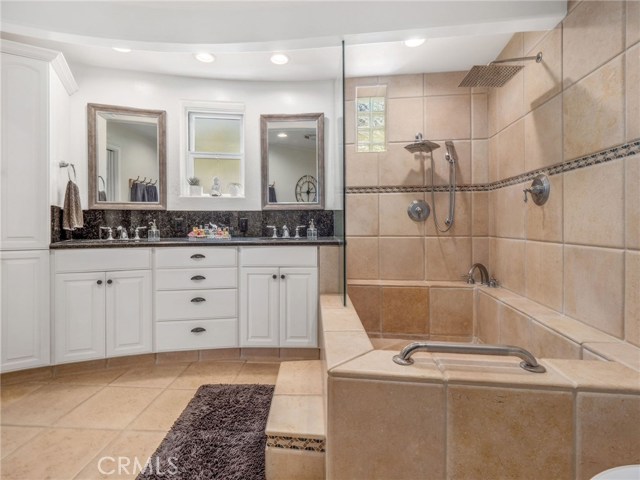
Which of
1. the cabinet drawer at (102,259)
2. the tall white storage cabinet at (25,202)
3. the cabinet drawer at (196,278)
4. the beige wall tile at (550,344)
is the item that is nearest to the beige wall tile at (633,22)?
the beige wall tile at (550,344)

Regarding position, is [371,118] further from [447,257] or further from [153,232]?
[153,232]

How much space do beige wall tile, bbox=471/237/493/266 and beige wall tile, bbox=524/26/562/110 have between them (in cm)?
99

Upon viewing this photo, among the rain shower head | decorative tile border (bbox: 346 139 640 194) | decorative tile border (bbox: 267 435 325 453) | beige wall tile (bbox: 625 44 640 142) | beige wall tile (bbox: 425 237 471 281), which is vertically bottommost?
decorative tile border (bbox: 267 435 325 453)

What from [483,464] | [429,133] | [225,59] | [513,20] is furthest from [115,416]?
[513,20]

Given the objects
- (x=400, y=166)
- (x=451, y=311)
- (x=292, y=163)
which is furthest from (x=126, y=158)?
(x=451, y=311)

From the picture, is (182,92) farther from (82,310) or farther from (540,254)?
(540,254)

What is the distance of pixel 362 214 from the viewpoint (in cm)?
263

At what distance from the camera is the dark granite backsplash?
2672 mm

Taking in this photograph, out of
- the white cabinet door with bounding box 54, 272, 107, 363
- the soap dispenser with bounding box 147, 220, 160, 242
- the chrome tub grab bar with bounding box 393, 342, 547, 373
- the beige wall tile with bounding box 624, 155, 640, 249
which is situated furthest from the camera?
the soap dispenser with bounding box 147, 220, 160, 242

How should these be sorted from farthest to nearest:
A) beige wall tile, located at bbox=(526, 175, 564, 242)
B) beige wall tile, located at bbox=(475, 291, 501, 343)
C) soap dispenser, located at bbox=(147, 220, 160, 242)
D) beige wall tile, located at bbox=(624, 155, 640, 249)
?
soap dispenser, located at bbox=(147, 220, 160, 242) → beige wall tile, located at bbox=(475, 291, 501, 343) → beige wall tile, located at bbox=(526, 175, 564, 242) → beige wall tile, located at bbox=(624, 155, 640, 249)

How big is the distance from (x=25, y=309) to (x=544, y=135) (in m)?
3.34

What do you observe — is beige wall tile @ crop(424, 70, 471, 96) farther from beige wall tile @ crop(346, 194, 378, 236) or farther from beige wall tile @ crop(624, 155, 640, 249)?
beige wall tile @ crop(624, 155, 640, 249)

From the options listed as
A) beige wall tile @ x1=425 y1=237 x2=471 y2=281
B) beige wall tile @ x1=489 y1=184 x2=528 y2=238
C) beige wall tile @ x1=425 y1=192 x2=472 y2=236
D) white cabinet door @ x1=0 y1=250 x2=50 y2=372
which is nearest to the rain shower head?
beige wall tile @ x1=489 y1=184 x2=528 y2=238

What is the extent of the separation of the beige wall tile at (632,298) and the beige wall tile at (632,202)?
0.19 feet
